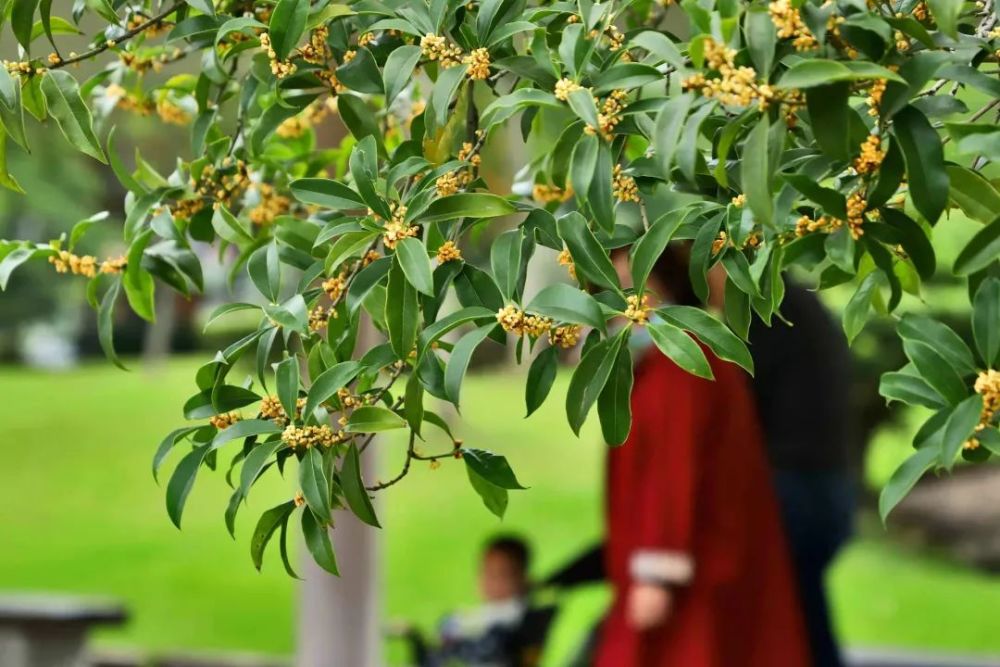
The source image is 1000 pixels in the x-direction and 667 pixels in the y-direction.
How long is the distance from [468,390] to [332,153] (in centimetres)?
852

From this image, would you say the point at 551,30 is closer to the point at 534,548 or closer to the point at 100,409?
the point at 534,548


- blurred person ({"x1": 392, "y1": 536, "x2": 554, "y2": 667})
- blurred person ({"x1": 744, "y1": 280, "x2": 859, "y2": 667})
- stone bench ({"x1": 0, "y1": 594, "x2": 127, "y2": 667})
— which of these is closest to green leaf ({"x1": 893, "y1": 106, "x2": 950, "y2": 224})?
blurred person ({"x1": 744, "y1": 280, "x2": 859, "y2": 667})

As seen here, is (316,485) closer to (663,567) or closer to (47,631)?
(663,567)

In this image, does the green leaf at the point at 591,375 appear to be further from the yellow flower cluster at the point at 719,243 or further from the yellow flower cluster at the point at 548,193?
the yellow flower cluster at the point at 548,193

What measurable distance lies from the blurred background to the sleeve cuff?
369 cm

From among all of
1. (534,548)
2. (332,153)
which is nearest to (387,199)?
(332,153)

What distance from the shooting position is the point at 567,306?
0.71 m

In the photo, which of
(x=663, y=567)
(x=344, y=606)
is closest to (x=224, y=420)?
(x=663, y=567)

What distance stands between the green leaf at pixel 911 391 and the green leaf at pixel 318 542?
336 mm

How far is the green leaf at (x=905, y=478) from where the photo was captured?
688 mm

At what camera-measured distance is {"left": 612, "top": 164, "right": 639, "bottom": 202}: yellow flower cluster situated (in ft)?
2.62

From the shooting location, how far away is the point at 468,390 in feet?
32.1

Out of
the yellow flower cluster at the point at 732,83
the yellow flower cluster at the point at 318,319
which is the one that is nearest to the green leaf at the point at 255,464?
the yellow flower cluster at the point at 318,319

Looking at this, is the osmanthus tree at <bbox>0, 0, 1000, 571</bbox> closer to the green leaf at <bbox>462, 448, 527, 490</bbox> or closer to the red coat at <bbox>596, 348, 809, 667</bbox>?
the green leaf at <bbox>462, 448, 527, 490</bbox>
